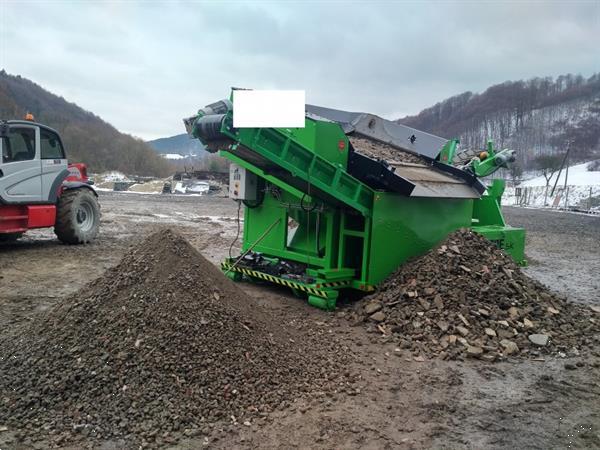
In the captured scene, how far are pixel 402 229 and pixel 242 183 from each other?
2052mm

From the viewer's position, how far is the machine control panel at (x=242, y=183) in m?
6.30

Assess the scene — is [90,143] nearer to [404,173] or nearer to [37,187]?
[37,187]

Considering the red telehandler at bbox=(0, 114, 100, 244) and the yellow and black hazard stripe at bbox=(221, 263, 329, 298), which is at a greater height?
the red telehandler at bbox=(0, 114, 100, 244)

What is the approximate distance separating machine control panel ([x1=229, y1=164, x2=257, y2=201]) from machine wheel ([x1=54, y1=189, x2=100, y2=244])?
4.13 metres

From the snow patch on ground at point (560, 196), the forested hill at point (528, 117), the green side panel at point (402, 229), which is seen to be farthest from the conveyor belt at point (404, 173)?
the forested hill at point (528, 117)

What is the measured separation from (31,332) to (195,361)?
5.01 feet

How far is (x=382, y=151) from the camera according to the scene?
654 cm

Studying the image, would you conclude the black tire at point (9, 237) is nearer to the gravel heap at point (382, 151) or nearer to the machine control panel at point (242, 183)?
the machine control panel at point (242, 183)

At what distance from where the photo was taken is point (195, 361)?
3.32m

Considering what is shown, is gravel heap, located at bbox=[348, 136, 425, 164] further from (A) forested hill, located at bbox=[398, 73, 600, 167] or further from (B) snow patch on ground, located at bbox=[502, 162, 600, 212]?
(A) forested hill, located at bbox=[398, 73, 600, 167]

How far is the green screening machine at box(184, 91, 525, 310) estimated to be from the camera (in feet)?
17.5

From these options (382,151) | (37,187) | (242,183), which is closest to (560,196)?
(382,151)

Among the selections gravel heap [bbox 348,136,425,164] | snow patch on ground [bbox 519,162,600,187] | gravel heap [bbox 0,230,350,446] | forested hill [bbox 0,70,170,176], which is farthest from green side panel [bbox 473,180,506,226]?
snow patch on ground [bbox 519,162,600,187]

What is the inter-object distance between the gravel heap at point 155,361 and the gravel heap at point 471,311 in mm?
989
